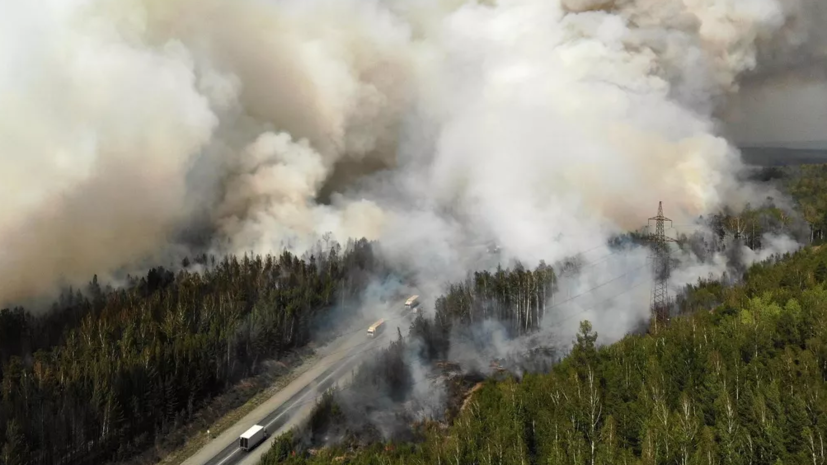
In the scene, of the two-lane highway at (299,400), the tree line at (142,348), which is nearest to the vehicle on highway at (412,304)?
the tree line at (142,348)

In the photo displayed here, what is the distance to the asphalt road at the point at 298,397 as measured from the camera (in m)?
26.9

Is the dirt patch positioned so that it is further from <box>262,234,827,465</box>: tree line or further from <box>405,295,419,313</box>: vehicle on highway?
<box>405,295,419,313</box>: vehicle on highway

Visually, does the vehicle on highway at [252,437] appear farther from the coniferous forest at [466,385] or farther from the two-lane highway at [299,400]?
the coniferous forest at [466,385]

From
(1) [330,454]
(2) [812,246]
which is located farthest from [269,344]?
(2) [812,246]

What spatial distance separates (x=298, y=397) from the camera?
33.1 metres

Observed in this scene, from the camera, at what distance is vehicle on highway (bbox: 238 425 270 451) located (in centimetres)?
2695

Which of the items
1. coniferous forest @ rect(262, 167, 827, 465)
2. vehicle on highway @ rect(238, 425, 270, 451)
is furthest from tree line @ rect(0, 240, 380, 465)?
coniferous forest @ rect(262, 167, 827, 465)

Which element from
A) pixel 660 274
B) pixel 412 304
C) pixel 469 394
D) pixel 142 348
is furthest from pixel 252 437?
pixel 660 274

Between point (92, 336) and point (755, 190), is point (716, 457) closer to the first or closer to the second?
point (92, 336)

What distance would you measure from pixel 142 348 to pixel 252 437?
10.8 metres

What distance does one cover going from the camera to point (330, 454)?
24.6 m

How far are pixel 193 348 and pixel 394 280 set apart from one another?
2553 centimetres

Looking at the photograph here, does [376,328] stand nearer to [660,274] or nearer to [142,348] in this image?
[142,348]

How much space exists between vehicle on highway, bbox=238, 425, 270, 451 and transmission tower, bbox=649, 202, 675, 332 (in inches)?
1059
